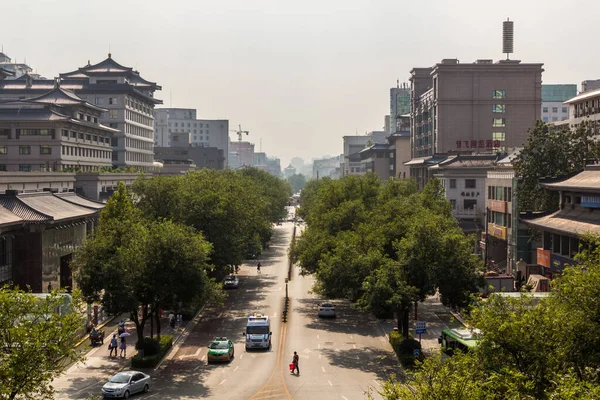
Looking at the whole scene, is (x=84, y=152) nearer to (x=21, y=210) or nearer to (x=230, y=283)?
(x=230, y=283)

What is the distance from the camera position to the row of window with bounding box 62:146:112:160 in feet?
335

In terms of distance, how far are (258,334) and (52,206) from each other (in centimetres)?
2728

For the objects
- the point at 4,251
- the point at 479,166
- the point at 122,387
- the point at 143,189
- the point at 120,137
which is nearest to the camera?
the point at 122,387

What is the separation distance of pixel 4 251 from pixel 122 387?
24.8 metres

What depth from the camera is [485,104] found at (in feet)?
412

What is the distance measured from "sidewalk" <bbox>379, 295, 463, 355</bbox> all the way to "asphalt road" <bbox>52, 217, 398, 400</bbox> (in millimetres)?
1739

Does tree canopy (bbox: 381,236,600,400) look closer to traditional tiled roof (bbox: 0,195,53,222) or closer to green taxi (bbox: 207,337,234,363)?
green taxi (bbox: 207,337,234,363)

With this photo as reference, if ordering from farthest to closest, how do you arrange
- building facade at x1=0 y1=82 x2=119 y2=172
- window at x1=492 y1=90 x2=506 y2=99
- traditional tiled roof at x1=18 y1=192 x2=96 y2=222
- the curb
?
1. window at x1=492 y1=90 x2=506 y2=99
2. building facade at x1=0 y1=82 x2=119 y2=172
3. traditional tiled roof at x1=18 y1=192 x2=96 y2=222
4. the curb

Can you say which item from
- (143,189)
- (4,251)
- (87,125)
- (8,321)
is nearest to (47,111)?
(87,125)

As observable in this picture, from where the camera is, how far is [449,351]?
149ft

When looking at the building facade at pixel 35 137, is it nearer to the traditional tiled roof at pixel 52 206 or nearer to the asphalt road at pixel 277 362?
the traditional tiled roof at pixel 52 206

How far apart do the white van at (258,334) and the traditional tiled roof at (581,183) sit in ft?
83.4

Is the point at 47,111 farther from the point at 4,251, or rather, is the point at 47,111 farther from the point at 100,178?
the point at 4,251

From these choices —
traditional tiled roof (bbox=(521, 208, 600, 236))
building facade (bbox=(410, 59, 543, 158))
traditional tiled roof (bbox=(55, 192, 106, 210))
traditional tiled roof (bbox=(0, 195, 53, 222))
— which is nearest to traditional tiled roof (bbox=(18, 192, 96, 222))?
traditional tiled roof (bbox=(0, 195, 53, 222))
